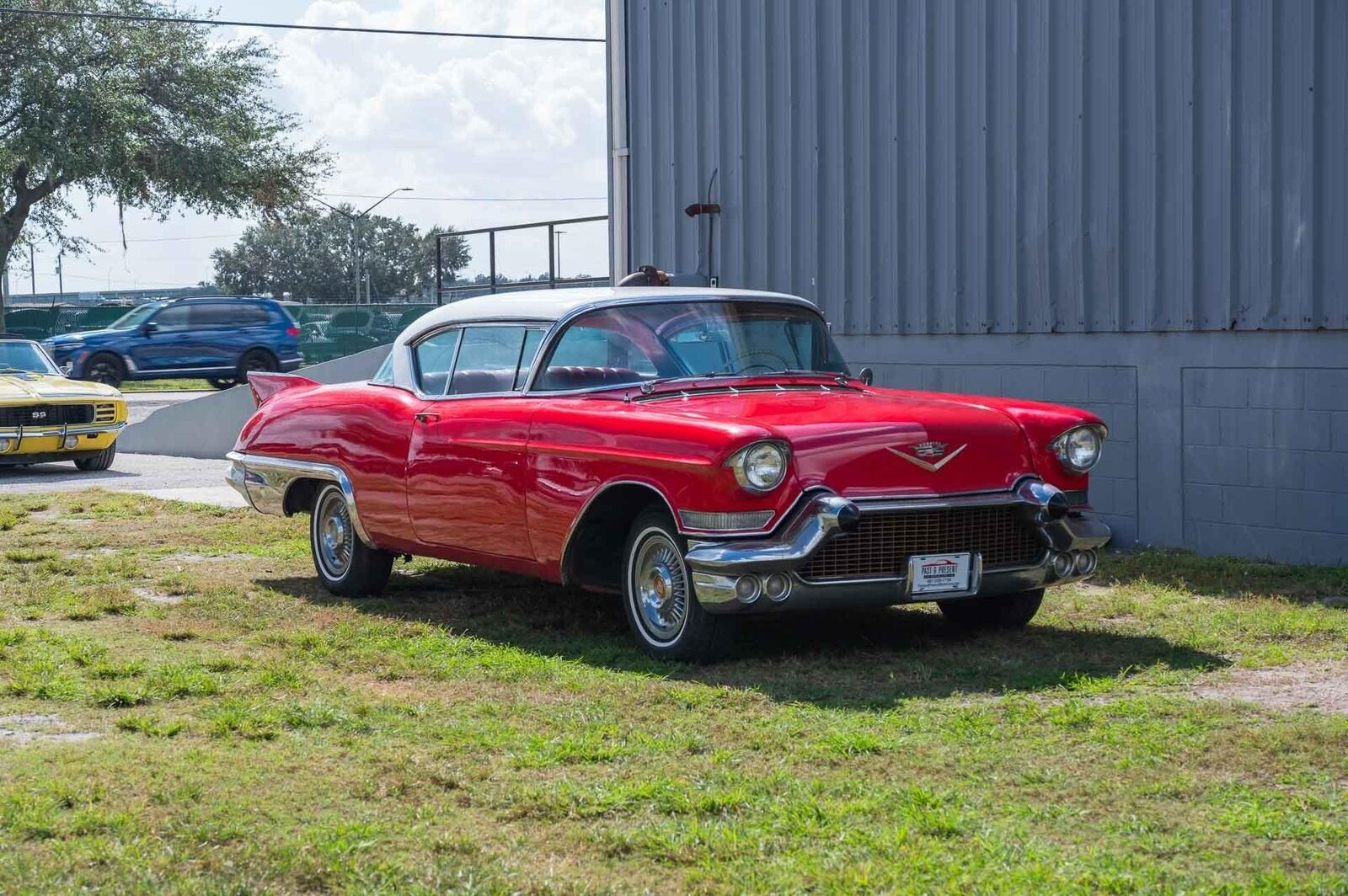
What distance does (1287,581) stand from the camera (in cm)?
852

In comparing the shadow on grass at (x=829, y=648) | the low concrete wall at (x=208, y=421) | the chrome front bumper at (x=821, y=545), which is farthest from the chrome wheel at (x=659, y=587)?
the low concrete wall at (x=208, y=421)

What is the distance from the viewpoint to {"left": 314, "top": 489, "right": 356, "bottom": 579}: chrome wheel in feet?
27.7

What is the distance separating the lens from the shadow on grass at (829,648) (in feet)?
19.8

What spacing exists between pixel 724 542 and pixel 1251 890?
2.75 metres

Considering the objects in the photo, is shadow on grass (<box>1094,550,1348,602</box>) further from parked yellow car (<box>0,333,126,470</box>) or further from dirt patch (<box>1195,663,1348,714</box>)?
parked yellow car (<box>0,333,126,470</box>)

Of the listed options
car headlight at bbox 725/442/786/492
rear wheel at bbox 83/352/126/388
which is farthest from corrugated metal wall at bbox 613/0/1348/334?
rear wheel at bbox 83/352/126/388

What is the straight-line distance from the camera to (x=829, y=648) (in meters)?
6.82

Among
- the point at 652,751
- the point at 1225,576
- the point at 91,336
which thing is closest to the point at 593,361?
the point at 652,751

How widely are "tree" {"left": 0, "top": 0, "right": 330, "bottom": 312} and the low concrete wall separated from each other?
63.5 feet

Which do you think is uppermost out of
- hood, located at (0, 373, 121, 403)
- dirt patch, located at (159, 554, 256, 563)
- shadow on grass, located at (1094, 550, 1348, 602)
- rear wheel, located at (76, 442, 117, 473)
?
hood, located at (0, 373, 121, 403)

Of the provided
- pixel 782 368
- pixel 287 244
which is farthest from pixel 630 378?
pixel 287 244

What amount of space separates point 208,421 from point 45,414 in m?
3.55

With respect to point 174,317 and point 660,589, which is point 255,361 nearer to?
point 174,317

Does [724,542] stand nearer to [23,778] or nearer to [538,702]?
[538,702]
